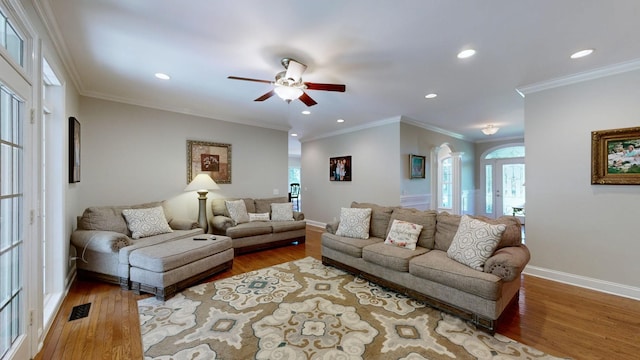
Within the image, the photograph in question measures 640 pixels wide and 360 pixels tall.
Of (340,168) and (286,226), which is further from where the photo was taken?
(340,168)

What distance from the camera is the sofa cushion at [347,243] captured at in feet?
10.7

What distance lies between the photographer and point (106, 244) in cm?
299

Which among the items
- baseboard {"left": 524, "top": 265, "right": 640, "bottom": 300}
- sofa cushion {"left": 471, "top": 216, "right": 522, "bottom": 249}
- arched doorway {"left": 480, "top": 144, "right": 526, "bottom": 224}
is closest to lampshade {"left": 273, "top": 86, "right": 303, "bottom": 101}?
sofa cushion {"left": 471, "top": 216, "right": 522, "bottom": 249}

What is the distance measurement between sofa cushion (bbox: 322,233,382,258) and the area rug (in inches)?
16.1

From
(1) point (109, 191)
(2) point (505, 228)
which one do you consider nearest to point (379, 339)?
(2) point (505, 228)

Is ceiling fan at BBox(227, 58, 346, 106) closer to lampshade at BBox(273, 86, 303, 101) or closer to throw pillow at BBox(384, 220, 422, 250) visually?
lampshade at BBox(273, 86, 303, 101)

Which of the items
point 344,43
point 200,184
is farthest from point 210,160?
point 344,43

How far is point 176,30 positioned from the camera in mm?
2213

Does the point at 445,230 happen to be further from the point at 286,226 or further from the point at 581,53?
the point at 286,226

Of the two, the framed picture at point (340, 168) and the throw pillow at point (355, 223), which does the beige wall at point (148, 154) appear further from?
the throw pillow at point (355, 223)

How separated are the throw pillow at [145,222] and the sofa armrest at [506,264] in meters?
4.17

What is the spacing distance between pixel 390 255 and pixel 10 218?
3.09 metres

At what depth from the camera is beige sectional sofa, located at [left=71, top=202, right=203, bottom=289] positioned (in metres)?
3.00

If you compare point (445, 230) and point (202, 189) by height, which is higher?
point (202, 189)
